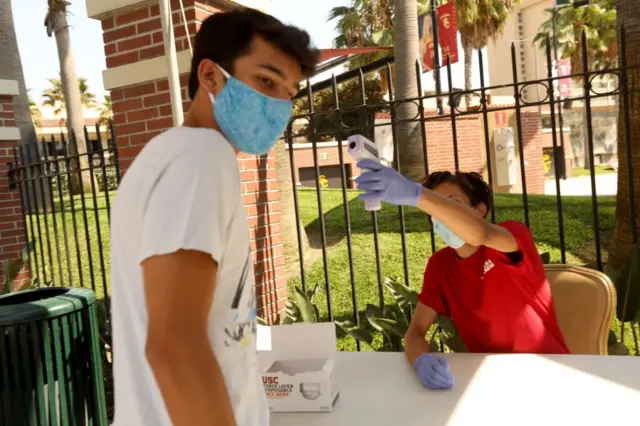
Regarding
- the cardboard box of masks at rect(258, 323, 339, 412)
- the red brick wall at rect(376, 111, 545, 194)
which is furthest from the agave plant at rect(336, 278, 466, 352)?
the red brick wall at rect(376, 111, 545, 194)

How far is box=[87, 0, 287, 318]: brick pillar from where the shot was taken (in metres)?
3.84

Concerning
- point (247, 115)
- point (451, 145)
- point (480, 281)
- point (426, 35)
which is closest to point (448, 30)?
point (426, 35)

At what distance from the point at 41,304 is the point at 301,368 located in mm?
1266

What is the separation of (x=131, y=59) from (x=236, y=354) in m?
3.46

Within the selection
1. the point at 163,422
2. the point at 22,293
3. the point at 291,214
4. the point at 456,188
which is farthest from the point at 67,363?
the point at 291,214

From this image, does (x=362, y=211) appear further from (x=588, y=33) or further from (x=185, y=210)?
(x=588, y=33)

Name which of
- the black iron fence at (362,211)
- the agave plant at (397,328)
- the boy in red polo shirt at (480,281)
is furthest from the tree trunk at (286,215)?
the boy in red polo shirt at (480,281)

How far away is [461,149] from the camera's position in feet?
63.5

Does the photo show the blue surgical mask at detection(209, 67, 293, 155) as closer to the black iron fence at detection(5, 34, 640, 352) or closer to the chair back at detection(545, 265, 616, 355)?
the black iron fence at detection(5, 34, 640, 352)

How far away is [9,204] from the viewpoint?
584 cm

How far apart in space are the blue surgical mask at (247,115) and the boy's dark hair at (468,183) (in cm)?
108

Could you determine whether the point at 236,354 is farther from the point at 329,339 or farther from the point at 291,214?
the point at 291,214

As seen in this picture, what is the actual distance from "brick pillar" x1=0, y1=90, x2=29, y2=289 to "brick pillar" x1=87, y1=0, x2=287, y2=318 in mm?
2393

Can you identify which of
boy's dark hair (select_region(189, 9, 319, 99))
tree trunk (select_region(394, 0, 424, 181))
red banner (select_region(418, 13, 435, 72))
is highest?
red banner (select_region(418, 13, 435, 72))
